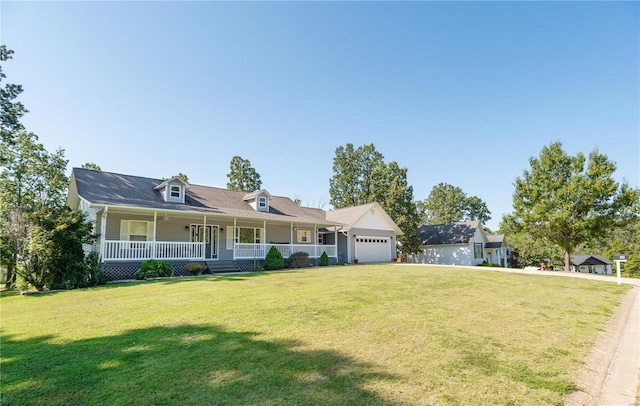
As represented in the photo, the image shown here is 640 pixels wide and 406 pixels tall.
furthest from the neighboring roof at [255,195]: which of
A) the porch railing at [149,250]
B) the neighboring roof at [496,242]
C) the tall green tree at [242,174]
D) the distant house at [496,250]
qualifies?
the distant house at [496,250]

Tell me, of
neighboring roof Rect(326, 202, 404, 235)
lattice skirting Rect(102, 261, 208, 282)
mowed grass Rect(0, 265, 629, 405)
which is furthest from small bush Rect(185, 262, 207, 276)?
neighboring roof Rect(326, 202, 404, 235)

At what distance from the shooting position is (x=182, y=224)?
18719mm

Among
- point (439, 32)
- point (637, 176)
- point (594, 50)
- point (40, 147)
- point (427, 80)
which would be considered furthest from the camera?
point (40, 147)

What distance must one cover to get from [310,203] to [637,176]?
135 feet

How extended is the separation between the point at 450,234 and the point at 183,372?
118ft

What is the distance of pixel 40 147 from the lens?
2528cm

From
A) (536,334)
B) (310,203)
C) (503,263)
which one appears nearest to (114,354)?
(536,334)

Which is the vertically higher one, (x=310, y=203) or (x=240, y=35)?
(x=240, y=35)

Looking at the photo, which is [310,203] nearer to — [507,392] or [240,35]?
[240,35]

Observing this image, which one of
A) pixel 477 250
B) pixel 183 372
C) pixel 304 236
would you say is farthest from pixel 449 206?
pixel 183 372

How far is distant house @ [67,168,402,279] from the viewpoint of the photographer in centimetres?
1521

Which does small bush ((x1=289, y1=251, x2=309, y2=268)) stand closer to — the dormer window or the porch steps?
the porch steps

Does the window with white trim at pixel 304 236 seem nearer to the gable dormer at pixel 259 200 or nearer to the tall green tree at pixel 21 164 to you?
the gable dormer at pixel 259 200

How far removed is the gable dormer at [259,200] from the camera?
882 inches
